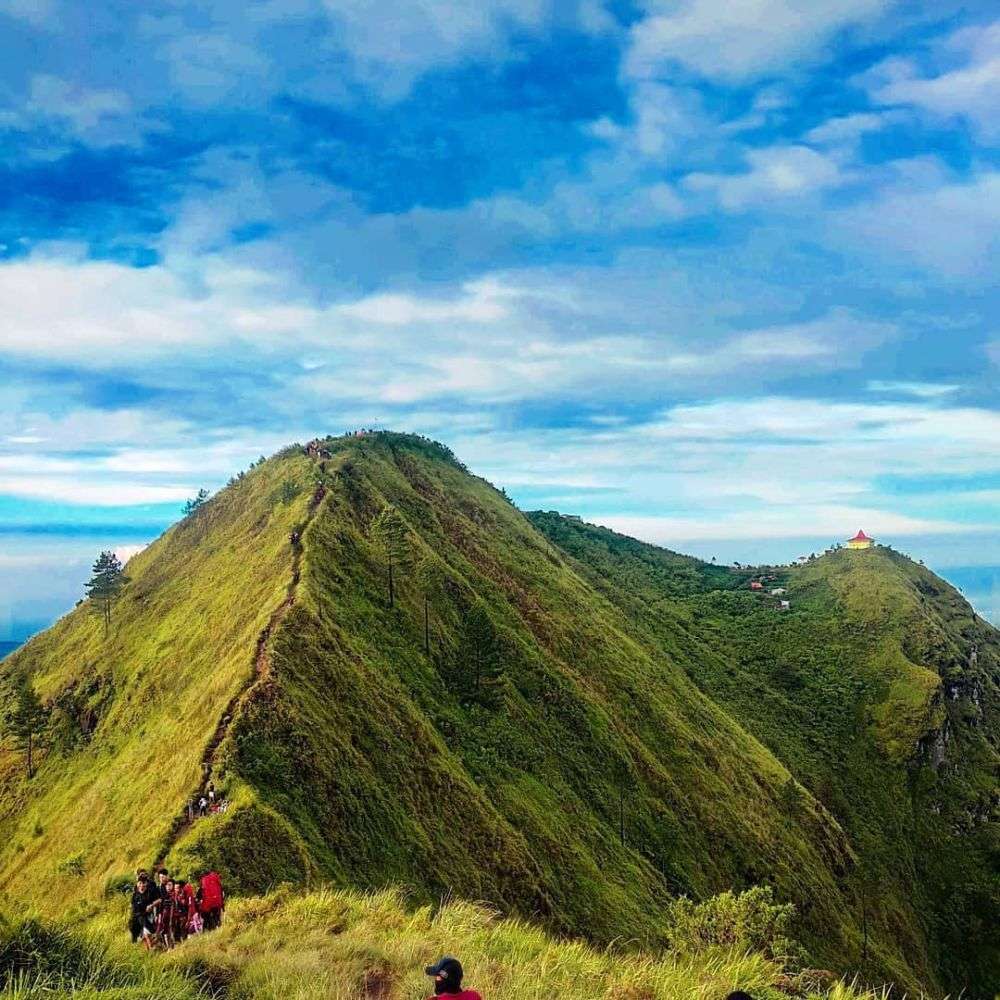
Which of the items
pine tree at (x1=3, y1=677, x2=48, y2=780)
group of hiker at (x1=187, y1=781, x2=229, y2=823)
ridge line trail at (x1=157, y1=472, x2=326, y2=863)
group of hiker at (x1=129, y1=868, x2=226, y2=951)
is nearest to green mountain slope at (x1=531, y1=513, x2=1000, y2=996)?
ridge line trail at (x1=157, y1=472, x2=326, y2=863)

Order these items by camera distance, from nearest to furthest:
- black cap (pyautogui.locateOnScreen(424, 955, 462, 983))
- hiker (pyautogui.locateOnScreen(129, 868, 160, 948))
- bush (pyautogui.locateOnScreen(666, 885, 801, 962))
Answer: black cap (pyautogui.locateOnScreen(424, 955, 462, 983))
hiker (pyautogui.locateOnScreen(129, 868, 160, 948))
bush (pyautogui.locateOnScreen(666, 885, 801, 962))

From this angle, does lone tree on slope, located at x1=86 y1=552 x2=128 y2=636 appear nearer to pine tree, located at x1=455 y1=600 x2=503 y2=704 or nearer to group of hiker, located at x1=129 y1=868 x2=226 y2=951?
pine tree, located at x1=455 y1=600 x2=503 y2=704

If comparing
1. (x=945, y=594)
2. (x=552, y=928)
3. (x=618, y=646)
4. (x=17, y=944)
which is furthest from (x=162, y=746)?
(x=945, y=594)

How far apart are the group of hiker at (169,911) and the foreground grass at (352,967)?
7.54 feet

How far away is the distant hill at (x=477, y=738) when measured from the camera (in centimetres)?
3819

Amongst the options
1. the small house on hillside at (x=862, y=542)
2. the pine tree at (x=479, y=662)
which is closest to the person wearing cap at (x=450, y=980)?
the pine tree at (x=479, y=662)

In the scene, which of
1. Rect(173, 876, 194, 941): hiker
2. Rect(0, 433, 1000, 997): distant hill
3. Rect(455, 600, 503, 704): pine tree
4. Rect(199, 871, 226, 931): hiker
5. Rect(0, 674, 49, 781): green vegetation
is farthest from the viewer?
Rect(455, 600, 503, 704): pine tree

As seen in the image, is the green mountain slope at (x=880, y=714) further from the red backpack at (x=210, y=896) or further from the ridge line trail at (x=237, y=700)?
the red backpack at (x=210, y=896)

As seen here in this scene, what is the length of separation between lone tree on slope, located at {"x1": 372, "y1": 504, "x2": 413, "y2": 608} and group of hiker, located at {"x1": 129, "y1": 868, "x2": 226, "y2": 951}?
4628 cm

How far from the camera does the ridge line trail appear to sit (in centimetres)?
3152

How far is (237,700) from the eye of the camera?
39.8 meters

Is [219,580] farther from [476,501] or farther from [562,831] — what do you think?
[476,501]

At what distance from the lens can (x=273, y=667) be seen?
4259 centimetres

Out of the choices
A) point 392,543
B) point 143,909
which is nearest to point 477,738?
point 392,543
